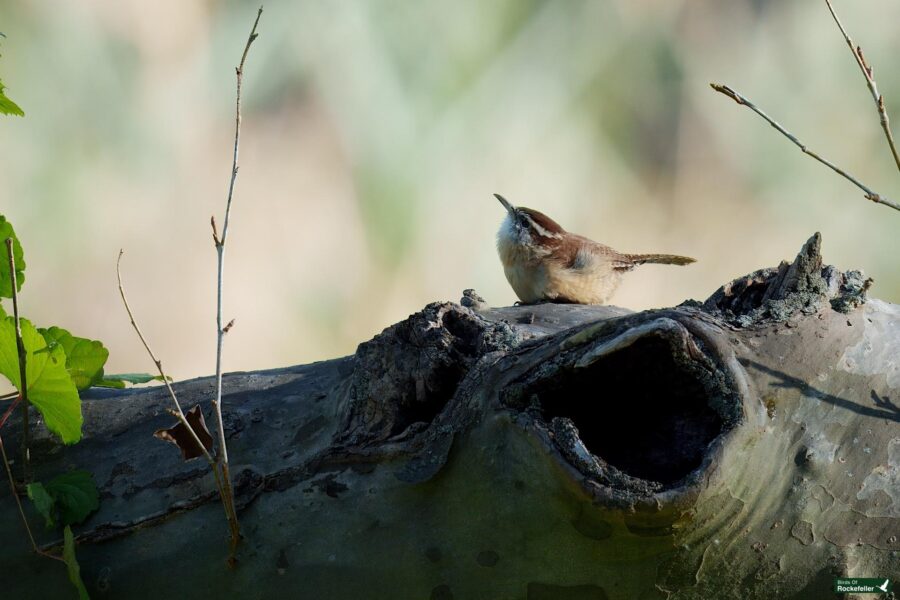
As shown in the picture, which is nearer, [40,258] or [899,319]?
[899,319]

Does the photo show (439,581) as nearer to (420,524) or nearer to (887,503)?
(420,524)

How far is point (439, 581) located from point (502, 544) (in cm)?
10

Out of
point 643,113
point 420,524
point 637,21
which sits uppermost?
point 637,21

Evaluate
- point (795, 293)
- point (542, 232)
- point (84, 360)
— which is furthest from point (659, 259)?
point (84, 360)

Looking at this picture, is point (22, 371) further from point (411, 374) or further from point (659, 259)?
point (659, 259)

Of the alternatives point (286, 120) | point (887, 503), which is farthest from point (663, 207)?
point (887, 503)

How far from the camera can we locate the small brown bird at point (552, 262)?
292 centimetres

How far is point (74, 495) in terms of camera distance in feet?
4.58

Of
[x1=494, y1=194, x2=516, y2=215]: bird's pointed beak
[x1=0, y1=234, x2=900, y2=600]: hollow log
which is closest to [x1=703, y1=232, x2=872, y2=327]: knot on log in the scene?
[x1=0, y1=234, x2=900, y2=600]: hollow log

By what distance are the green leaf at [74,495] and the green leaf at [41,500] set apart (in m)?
0.02

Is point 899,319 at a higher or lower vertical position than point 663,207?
lower

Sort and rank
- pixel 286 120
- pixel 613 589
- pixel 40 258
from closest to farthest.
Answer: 1. pixel 613 589
2. pixel 40 258
3. pixel 286 120

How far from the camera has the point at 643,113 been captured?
3.51 meters

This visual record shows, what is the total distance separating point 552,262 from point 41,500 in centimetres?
186
